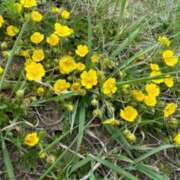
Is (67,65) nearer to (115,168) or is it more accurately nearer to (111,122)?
(111,122)

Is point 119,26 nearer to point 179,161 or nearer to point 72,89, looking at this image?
point 72,89

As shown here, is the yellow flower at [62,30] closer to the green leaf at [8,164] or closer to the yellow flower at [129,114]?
the yellow flower at [129,114]

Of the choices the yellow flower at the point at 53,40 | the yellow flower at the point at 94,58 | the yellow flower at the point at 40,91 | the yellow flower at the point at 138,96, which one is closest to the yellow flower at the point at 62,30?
the yellow flower at the point at 53,40

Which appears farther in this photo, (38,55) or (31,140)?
(38,55)

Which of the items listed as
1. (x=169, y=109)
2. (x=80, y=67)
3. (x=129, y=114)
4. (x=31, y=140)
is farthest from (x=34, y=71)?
(x=169, y=109)

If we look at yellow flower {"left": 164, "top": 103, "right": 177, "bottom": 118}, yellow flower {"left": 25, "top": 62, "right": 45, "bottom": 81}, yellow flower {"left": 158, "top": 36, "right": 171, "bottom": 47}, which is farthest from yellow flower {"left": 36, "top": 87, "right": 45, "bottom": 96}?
yellow flower {"left": 158, "top": 36, "right": 171, "bottom": 47}

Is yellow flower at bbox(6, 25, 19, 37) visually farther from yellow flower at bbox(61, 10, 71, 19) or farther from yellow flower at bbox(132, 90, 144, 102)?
yellow flower at bbox(132, 90, 144, 102)
